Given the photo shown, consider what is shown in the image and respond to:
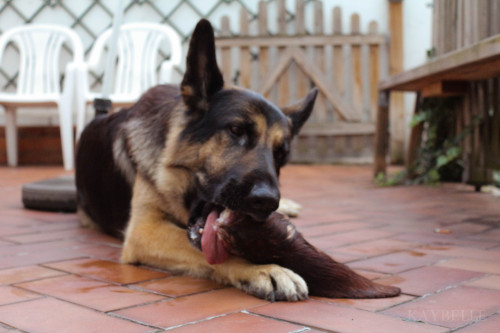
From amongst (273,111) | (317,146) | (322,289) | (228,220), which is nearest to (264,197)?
(228,220)

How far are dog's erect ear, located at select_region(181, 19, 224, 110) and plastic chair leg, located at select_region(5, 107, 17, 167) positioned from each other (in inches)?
174

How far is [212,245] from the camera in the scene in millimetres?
1570

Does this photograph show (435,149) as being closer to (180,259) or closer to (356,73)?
(356,73)

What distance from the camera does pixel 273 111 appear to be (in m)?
1.77

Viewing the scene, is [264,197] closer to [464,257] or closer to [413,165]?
[464,257]

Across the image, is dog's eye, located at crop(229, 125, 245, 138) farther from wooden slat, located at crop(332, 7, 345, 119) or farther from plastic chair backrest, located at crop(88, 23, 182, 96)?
wooden slat, located at crop(332, 7, 345, 119)

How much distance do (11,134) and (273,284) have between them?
5.00 meters

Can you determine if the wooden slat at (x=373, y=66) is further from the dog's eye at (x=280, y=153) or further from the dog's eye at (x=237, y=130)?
the dog's eye at (x=237, y=130)

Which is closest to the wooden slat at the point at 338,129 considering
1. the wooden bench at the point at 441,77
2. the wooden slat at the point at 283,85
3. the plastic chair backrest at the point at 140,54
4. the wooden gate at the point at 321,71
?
the wooden gate at the point at 321,71

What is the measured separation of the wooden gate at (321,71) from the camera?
6453mm

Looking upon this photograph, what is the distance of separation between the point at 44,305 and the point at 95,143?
1085mm

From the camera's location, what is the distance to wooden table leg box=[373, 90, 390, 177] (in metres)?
4.43

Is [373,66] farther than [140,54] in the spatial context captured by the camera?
Yes

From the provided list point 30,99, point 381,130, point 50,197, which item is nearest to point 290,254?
point 50,197
